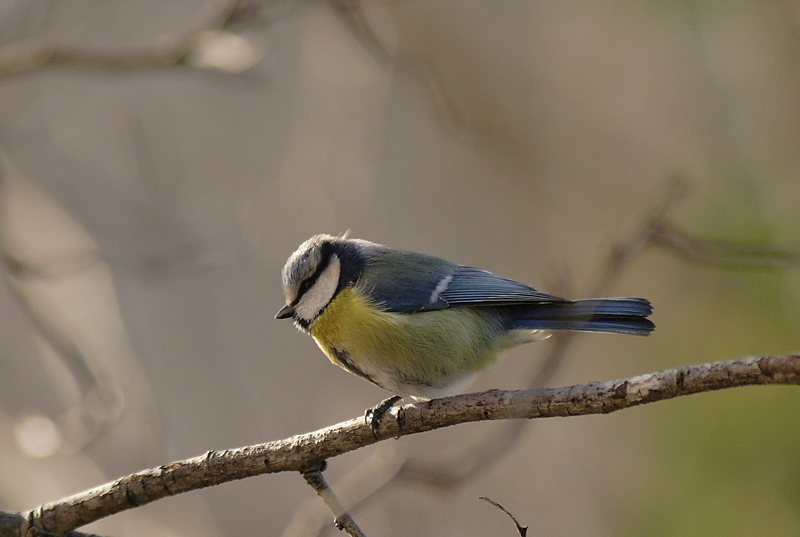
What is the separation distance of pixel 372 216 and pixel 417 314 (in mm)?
2584

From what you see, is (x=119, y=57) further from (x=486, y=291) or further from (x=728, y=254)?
(x=728, y=254)

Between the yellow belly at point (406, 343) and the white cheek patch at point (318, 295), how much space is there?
0.18 feet

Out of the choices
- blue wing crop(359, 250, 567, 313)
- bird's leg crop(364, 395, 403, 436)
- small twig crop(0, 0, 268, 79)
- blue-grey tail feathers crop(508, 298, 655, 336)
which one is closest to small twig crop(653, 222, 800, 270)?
blue-grey tail feathers crop(508, 298, 655, 336)

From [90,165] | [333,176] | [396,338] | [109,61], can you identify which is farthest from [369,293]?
[90,165]

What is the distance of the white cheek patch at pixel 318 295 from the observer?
262 cm

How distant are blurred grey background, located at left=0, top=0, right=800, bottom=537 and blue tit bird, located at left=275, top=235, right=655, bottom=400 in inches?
17.8

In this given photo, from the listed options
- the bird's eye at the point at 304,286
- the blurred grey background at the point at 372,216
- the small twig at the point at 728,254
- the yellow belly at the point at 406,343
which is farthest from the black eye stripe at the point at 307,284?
the small twig at the point at 728,254

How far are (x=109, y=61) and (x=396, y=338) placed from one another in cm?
153

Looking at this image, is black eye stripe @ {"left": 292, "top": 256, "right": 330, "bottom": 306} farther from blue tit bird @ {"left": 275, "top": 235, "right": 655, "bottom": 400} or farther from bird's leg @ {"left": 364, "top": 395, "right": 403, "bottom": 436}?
bird's leg @ {"left": 364, "top": 395, "right": 403, "bottom": 436}

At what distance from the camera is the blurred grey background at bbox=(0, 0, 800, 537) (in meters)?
3.49

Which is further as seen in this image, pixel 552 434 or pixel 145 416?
pixel 552 434

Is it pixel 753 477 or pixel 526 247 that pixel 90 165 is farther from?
pixel 753 477

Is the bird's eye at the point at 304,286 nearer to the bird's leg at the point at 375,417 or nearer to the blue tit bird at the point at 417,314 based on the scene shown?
the blue tit bird at the point at 417,314

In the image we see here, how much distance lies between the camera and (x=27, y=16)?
11.3ft
